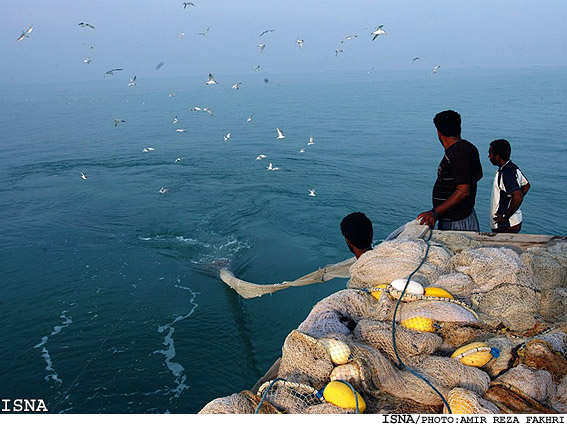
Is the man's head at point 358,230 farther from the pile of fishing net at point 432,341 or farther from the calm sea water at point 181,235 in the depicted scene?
the calm sea water at point 181,235

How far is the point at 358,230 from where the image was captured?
4.46 meters

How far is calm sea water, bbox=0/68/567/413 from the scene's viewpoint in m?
8.95

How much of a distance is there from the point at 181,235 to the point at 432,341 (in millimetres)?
12917

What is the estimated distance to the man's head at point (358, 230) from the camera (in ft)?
14.6

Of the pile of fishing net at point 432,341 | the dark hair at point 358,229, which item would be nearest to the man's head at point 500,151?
the pile of fishing net at point 432,341

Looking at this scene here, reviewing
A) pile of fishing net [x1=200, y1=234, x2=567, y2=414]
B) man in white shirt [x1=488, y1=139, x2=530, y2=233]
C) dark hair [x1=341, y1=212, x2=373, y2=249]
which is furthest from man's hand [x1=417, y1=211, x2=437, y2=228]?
man in white shirt [x1=488, y1=139, x2=530, y2=233]

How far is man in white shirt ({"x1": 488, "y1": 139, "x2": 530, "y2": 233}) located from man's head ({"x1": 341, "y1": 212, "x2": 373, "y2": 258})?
2.57 metres

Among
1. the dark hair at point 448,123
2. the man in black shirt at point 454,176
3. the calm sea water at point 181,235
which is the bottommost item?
the calm sea water at point 181,235

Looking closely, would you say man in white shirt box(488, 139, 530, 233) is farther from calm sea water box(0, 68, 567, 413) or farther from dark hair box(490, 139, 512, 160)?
calm sea water box(0, 68, 567, 413)

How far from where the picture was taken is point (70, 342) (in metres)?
9.65

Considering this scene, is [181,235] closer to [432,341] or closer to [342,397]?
[432,341]

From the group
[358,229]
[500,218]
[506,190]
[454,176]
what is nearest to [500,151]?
→ [506,190]

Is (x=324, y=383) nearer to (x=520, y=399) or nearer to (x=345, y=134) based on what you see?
(x=520, y=399)

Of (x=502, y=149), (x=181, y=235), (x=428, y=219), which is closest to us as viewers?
(x=428, y=219)
